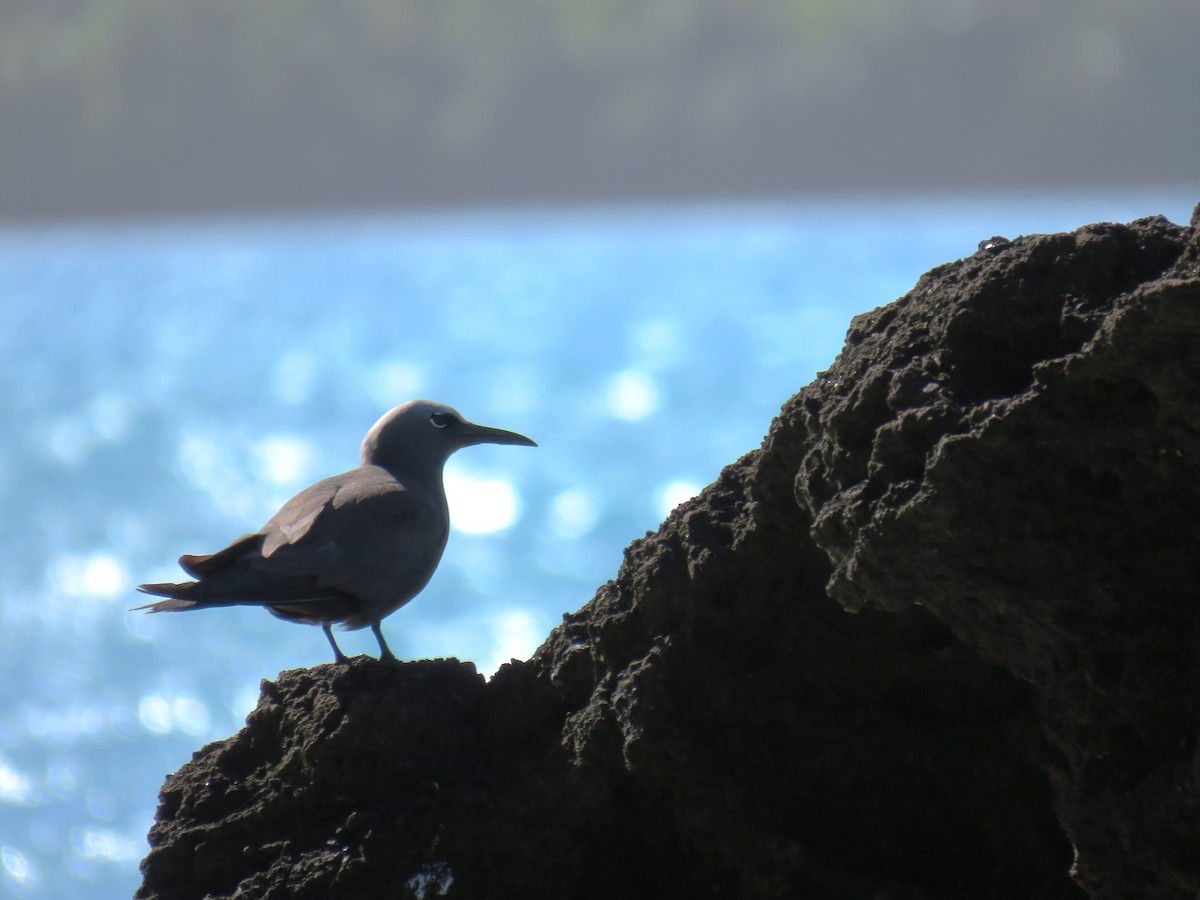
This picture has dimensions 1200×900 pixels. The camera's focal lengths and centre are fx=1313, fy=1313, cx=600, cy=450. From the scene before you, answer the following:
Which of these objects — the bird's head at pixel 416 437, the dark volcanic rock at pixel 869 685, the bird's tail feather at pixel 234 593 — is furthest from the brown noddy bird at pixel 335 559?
the dark volcanic rock at pixel 869 685

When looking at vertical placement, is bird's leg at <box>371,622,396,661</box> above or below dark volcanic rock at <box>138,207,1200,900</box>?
above

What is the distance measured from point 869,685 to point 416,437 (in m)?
2.59

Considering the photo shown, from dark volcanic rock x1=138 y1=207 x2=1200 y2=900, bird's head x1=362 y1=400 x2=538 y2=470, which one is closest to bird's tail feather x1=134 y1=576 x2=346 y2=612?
dark volcanic rock x1=138 y1=207 x2=1200 y2=900

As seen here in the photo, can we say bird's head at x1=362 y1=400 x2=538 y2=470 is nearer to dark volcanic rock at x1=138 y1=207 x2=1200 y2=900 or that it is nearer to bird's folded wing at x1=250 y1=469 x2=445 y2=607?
bird's folded wing at x1=250 y1=469 x2=445 y2=607

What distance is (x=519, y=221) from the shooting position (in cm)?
2736

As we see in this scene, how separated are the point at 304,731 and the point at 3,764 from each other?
974 cm

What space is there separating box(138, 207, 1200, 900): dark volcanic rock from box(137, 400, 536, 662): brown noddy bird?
1.77ft

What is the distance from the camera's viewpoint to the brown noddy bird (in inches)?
162

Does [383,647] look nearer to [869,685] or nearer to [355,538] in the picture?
[355,538]

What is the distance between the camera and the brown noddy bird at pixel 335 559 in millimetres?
4113

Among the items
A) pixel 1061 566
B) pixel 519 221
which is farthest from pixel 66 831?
pixel 519 221

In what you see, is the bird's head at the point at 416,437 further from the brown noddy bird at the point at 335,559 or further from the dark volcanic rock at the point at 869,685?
the dark volcanic rock at the point at 869,685

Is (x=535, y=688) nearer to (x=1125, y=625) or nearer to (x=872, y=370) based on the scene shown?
(x=872, y=370)


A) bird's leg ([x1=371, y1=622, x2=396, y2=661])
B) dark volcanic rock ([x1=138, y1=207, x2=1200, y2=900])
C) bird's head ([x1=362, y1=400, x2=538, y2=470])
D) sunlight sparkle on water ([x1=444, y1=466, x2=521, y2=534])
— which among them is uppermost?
sunlight sparkle on water ([x1=444, y1=466, x2=521, y2=534])
